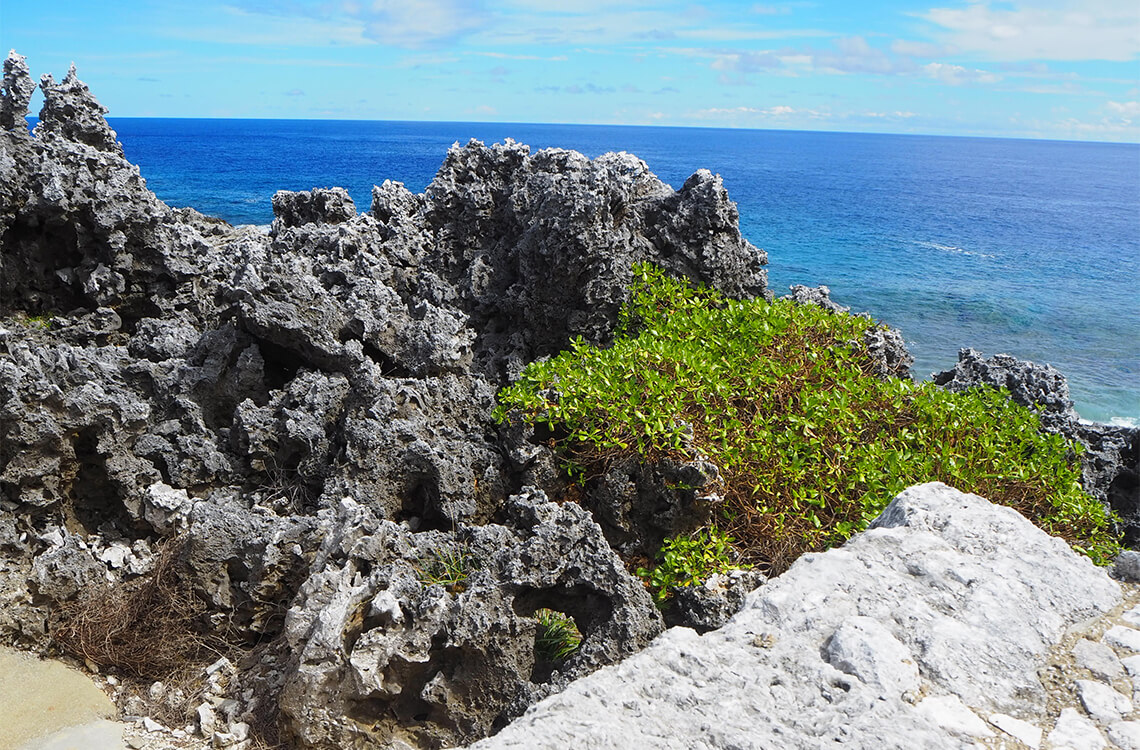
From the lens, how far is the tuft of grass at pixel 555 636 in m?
4.77

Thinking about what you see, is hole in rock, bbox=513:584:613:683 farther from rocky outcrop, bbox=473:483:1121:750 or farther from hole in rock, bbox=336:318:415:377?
hole in rock, bbox=336:318:415:377

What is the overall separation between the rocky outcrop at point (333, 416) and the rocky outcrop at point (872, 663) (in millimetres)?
1094

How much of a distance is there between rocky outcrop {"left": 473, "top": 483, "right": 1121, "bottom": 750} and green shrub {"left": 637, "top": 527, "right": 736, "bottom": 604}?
52.4 inches

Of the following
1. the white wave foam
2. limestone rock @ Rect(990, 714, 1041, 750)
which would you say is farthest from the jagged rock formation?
the white wave foam

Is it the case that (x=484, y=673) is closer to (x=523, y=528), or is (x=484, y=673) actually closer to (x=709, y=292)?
(x=523, y=528)

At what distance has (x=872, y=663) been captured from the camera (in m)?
3.14

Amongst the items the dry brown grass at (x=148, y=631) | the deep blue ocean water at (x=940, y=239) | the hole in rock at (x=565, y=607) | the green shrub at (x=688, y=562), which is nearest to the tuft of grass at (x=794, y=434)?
the green shrub at (x=688, y=562)

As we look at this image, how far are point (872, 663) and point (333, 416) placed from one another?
4.39 meters

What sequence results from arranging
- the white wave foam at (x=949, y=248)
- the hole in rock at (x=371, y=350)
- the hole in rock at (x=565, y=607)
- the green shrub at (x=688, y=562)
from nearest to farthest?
the hole in rock at (x=565, y=607) < the green shrub at (x=688, y=562) < the hole in rock at (x=371, y=350) < the white wave foam at (x=949, y=248)

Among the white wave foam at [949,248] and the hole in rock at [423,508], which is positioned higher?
the white wave foam at [949,248]

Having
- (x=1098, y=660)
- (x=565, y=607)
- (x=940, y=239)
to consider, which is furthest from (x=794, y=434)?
(x=940, y=239)

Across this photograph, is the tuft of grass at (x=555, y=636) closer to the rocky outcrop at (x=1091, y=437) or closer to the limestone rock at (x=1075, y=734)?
the limestone rock at (x=1075, y=734)

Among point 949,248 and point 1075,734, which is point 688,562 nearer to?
point 1075,734

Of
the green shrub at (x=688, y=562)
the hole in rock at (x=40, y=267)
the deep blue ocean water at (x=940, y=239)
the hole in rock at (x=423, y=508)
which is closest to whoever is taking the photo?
the green shrub at (x=688, y=562)
